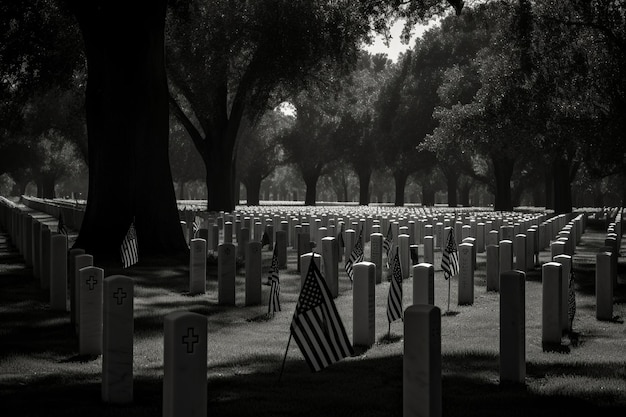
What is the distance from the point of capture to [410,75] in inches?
2409

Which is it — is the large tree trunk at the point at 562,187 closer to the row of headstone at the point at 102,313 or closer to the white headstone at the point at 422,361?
the row of headstone at the point at 102,313

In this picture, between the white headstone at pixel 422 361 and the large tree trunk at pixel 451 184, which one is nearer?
the white headstone at pixel 422 361

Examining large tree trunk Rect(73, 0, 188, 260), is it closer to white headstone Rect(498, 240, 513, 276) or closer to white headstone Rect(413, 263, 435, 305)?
white headstone Rect(498, 240, 513, 276)

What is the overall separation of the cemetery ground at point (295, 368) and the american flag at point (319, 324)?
38 cm

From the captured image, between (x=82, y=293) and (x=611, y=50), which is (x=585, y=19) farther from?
(x=82, y=293)

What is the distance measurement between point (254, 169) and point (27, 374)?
6180cm

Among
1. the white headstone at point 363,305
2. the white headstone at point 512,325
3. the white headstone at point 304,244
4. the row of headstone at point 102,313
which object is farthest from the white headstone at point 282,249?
the white headstone at point 512,325

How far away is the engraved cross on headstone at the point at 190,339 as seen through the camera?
16.1 feet

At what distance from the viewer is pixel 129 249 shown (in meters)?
14.9

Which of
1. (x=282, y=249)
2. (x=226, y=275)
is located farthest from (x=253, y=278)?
(x=282, y=249)

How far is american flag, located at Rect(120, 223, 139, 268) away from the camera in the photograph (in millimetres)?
14883

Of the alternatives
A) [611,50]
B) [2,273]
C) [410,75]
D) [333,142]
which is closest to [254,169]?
[333,142]

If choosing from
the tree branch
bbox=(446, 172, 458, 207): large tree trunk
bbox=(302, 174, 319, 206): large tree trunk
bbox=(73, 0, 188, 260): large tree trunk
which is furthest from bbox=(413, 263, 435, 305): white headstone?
bbox=(302, 174, 319, 206): large tree trunk

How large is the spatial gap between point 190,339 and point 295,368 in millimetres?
3208
